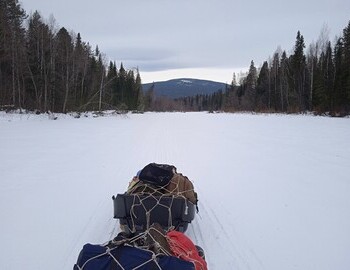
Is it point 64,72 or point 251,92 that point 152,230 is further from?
point 251,92

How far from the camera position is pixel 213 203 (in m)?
5.17

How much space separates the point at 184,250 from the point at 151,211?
967 millimetres

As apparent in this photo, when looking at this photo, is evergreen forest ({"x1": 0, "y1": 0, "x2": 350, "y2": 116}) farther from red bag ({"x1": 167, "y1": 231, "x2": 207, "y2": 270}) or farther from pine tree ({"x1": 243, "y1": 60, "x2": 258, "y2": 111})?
red bag ({"x1": 167, "y1": 231, "x2": 207, "y2": 270})

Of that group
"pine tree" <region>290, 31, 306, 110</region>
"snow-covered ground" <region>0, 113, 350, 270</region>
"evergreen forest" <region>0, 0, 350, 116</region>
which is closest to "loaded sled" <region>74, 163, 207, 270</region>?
"snow-covered ground" <region>0, 113, 350, 270</region>

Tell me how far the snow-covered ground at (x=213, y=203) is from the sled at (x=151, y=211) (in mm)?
416

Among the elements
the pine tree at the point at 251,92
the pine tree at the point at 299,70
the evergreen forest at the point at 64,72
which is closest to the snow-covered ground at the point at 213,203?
the evergreen forest at the point at 64,72

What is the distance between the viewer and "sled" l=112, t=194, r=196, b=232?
3527mm

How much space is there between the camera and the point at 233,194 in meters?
5.65

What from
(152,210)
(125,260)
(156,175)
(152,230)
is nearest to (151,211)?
(152,210)

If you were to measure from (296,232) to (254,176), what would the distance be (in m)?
2.87

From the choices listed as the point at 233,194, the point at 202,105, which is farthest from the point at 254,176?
the point at 202,105

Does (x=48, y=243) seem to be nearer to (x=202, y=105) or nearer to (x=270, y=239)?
(x=270, y=239)

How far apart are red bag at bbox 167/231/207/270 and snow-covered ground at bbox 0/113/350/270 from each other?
64cm

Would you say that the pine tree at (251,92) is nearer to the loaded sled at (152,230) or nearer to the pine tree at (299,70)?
the pine tree at (299,70)
